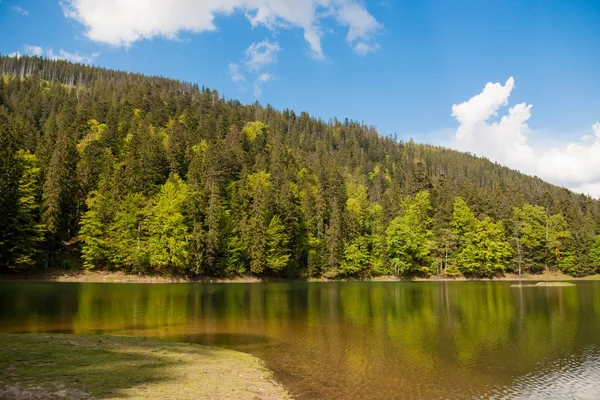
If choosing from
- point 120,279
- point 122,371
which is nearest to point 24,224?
point 120,279

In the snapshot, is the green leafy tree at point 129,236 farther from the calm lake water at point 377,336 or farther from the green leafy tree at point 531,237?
the green leafy tree at point 531,237

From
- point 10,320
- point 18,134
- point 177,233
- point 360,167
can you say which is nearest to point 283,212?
point 177,233

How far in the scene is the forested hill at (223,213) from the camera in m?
76.5

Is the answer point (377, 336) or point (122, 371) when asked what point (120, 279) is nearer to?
point (377, 336)

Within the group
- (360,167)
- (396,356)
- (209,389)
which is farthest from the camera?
(360,167)

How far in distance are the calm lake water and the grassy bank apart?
2.18 meters

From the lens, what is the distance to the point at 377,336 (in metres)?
26.1

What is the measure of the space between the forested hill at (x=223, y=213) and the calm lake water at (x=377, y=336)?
108 feet

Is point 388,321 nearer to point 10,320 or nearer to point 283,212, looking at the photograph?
point 10,320

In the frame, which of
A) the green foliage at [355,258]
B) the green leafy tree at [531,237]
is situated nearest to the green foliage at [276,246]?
the green foliage at [355,258]

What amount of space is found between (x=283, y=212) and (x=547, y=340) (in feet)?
226

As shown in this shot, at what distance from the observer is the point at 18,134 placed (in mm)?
83688

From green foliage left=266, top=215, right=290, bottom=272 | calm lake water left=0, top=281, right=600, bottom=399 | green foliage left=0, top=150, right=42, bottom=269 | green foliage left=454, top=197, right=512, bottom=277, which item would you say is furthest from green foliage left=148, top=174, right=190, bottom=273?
green foliage left=454, top=197, right=512, bottom=277

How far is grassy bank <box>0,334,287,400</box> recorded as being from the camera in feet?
38.0
